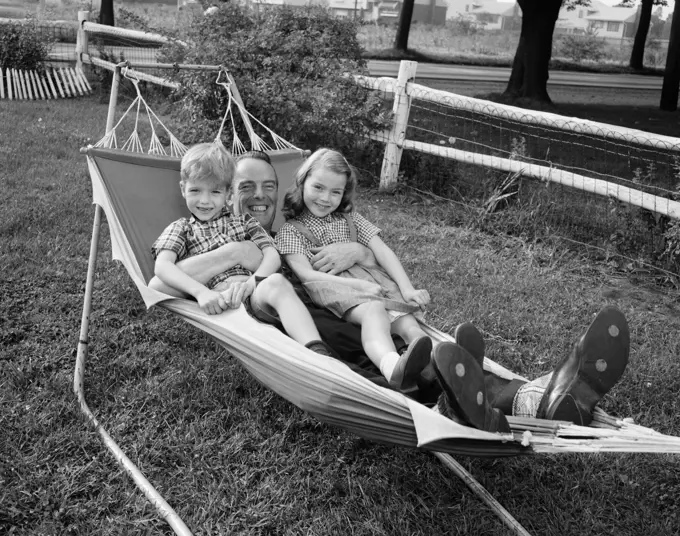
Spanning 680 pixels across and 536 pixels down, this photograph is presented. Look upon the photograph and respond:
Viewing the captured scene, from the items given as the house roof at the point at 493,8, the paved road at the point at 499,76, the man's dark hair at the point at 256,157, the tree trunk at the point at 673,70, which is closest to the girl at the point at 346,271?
the man's dark hair at the point at 256,157

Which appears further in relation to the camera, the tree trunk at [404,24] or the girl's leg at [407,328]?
the tree trunk at [404,24]

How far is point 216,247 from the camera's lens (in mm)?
2965

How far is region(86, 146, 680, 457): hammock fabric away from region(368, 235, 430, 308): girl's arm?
0.19 m

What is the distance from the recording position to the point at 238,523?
2.29m

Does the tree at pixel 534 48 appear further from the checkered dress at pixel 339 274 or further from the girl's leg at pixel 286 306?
the girl's leg at pixel 286 306

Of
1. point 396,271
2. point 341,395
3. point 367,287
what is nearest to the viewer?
point 341,395

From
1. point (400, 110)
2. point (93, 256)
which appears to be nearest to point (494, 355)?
point (93, 256)

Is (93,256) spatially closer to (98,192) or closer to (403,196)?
(98,192)

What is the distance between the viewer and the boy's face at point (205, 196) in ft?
9.59

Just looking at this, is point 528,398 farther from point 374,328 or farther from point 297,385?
point 297,385

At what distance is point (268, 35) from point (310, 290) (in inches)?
154

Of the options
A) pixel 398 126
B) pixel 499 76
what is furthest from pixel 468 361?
pixel 499 76

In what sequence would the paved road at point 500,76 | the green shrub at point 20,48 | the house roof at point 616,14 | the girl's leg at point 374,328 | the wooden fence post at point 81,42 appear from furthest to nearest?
the house roof at point 616,14
the paved road at point 500,76
the wooden fence post at point 81,42
the green shrub at point 20,48
the girl's leg at point 374,328

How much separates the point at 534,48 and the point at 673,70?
281 cm
